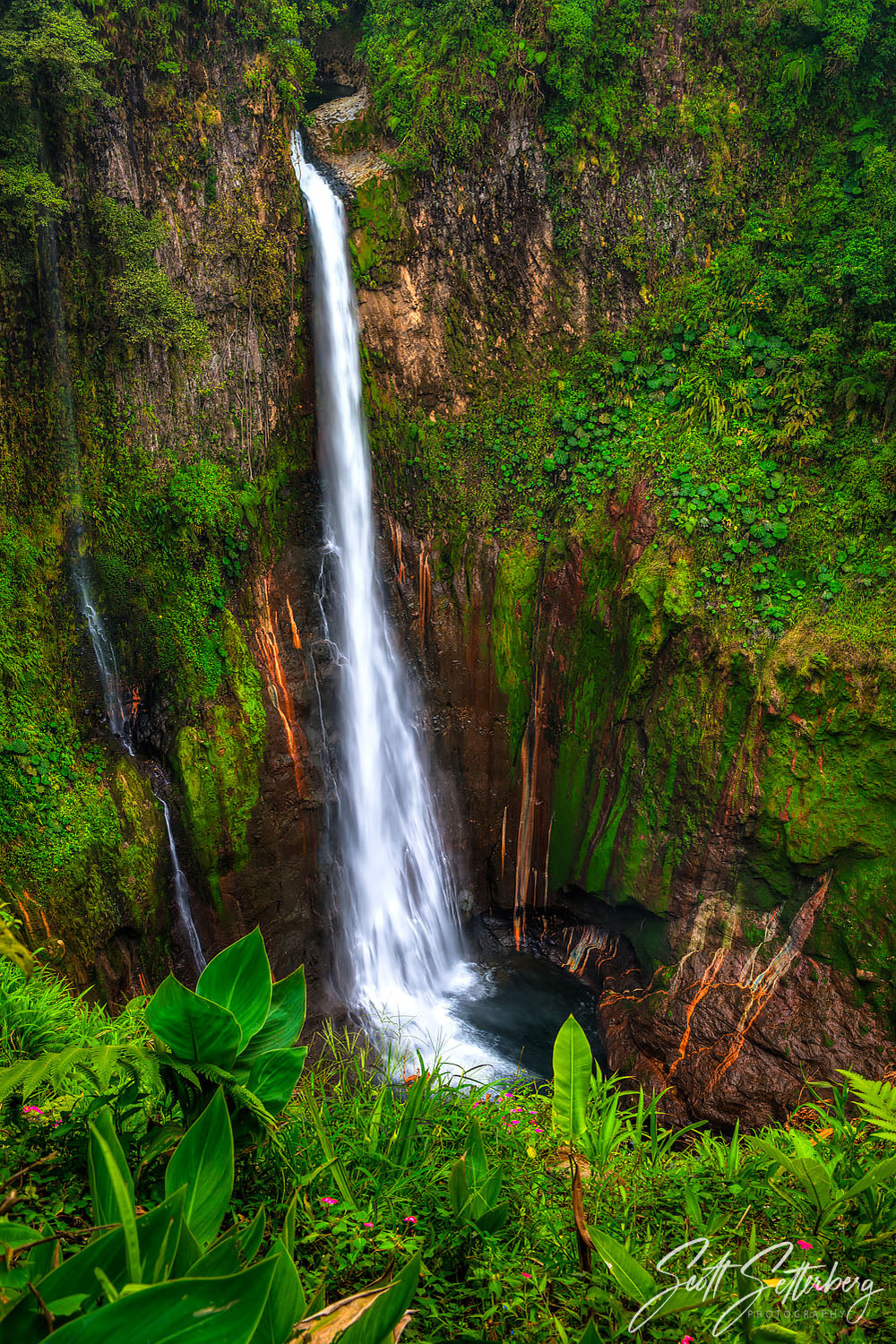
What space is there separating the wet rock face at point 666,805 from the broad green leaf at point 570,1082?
425cm

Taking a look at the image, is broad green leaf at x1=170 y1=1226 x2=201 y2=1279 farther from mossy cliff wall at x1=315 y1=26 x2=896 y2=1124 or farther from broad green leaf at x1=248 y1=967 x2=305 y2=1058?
mossy cliff wall at x1=315 y1=26 x2=896 y2=1124

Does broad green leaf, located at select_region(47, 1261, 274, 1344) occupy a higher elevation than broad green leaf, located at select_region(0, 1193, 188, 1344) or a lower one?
higher

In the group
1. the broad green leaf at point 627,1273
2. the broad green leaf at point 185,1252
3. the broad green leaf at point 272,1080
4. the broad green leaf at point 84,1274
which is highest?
the broad green leaf at point 84,1274

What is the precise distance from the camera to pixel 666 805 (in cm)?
730

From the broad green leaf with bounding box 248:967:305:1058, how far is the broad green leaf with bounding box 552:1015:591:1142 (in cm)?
89

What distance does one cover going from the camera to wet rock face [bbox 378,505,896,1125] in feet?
20.6

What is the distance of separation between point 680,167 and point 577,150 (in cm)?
116

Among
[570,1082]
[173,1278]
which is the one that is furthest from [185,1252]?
[570,1082]

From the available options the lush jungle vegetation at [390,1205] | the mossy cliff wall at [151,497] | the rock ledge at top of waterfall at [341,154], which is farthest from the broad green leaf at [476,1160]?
the rock ledge at top of waterfall at [341,154]

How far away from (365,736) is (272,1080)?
6111mm

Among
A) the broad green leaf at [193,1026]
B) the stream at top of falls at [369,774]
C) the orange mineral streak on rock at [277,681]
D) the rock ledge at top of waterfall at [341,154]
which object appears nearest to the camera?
the broad green leaf at [193,1026]

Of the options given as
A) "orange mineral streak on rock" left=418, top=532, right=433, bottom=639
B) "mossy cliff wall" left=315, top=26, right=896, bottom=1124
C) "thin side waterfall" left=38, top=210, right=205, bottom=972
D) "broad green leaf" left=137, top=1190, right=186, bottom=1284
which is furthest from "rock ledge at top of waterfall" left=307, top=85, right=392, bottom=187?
"broad green leaf" left=137, top=1190, right=186, bottom=1284

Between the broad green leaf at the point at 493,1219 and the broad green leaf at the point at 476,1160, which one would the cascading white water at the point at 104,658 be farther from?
the broad green leaf at the point at 493,1219

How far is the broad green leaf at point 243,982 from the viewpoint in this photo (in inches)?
70.6
